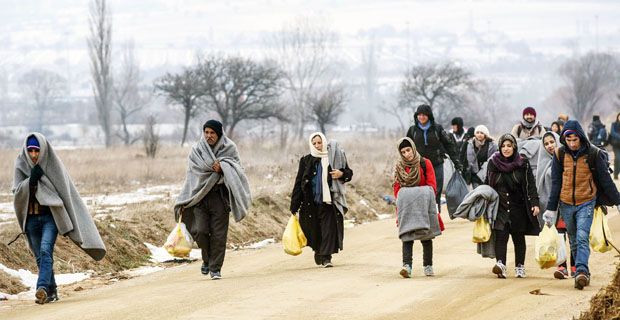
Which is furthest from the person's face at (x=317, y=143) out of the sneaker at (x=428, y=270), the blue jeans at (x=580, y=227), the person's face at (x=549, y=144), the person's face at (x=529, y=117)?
the person's face at (x=529, y=117)

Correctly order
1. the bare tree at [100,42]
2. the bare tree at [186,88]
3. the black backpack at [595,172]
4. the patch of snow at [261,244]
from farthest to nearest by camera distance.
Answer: the bare tree at [100,42]
the bare tree at [186,88]
the patch of snow at [261,244]
the black backpack at [595,172]

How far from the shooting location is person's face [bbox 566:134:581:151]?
45.7ft

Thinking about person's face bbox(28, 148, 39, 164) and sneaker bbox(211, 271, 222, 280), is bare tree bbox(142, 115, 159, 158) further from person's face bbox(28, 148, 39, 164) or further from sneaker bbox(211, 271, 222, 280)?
person's face bbox(28, 148, 39, 164)

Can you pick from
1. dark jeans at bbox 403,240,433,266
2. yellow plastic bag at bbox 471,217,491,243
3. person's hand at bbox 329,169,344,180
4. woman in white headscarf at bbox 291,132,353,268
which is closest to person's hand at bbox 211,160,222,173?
woman in white headscarf at bbox 291,132,353,268

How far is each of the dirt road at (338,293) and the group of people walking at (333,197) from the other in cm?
37

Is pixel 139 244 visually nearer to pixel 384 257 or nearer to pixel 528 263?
pixel 384 257

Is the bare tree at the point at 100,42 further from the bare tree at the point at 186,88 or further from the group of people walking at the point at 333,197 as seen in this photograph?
the group of people walking at the point at 333,197

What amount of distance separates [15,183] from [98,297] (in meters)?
1.60

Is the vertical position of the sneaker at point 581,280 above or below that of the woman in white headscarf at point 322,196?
below

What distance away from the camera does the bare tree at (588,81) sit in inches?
4535

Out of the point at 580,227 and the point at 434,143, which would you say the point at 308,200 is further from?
the point at 580,227

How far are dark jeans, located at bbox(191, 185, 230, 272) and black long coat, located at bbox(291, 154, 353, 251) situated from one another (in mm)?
1161

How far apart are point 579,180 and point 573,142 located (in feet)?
1.38

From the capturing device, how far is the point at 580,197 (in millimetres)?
14086
